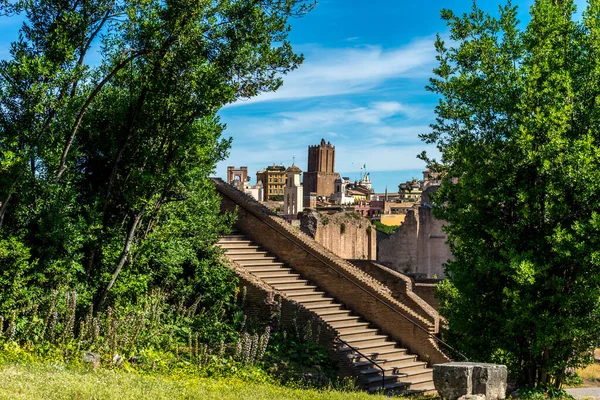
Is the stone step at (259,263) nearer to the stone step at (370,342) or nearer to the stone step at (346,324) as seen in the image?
the stone step at (346,324)

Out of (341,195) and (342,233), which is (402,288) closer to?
(342,233)

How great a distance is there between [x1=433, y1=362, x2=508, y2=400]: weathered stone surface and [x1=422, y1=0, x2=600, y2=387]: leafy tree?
1.35 meters

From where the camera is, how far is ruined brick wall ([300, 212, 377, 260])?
27186 mm

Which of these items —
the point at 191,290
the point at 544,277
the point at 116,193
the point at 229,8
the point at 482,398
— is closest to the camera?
the point at 482,398

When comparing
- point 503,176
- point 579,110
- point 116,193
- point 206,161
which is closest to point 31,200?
point 116,193

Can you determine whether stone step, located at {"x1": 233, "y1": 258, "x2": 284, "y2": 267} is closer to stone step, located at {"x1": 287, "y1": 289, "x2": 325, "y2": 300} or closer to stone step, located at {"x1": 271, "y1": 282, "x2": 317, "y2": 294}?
stone step, located at {"x1": 271, "y1": 282, "x2": 317, "y2": 294}

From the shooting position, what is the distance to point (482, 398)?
34.7 ft

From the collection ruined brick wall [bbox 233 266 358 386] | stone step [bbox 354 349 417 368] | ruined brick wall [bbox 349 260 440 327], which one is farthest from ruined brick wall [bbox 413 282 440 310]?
ruined brick wall [bbox 233 266 358 386]

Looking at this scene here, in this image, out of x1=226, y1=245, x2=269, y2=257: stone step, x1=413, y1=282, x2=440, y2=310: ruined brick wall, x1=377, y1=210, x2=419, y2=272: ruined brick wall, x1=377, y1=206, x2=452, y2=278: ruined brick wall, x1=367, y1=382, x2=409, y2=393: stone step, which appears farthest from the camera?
x1=377, y1=210, x2=419, y2=272: ruined brick wall

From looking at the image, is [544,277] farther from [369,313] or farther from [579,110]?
[369,313]

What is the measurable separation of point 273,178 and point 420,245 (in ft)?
322

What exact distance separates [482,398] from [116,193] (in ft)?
25.7

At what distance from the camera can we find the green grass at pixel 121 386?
27.8 feet

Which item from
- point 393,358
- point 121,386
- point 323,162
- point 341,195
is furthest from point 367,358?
point 323,162
